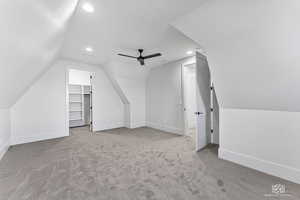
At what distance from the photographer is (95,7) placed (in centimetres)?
199

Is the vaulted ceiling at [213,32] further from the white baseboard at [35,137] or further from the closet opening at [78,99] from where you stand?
the closet opening at [78,99]

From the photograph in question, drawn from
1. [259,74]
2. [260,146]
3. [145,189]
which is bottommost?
[145,189]

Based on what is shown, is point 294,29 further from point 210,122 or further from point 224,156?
point 210,122

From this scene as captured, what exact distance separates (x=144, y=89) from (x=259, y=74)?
448 centimetres

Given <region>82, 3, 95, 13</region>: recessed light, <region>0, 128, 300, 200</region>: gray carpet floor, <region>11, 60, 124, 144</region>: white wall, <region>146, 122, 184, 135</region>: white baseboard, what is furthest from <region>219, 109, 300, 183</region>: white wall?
<region>11, 60, 124, 144</region>: white wall

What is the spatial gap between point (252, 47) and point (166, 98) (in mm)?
3392

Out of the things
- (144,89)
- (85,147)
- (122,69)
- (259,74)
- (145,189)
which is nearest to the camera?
(145,189)

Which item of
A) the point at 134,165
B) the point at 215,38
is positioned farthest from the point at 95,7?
the point at 134,165

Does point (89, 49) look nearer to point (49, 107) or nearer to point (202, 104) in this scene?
point (49, 107)

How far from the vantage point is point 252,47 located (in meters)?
1.77

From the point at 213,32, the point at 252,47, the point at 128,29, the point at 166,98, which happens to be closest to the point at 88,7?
the point at 128,29

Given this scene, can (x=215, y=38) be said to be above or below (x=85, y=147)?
above

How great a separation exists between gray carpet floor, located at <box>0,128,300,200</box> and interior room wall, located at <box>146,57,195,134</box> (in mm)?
1621

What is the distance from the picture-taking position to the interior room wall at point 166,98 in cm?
456
